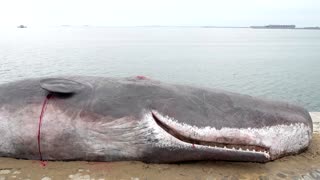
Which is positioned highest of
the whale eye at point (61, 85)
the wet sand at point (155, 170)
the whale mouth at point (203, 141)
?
the whale eye at point (61, 85)

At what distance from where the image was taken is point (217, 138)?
521 centimetres

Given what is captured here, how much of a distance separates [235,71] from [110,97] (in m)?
27.7

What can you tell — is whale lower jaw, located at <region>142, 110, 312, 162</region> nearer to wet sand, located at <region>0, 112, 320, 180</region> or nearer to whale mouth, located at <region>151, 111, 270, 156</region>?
whale mouth, located at <region>151, 111, 270, 156</region>

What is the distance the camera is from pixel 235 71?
32.3 m

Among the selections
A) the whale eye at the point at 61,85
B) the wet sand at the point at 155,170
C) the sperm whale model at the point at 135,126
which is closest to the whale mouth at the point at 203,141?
the sperm whale model at the point at 135,126

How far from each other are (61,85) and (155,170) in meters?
1.75

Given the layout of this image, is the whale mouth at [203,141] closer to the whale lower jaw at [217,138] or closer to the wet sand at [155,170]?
the whale lower jaw at [217,138]

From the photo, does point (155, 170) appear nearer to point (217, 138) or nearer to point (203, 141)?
point (203, 141)

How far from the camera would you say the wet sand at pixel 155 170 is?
502 centimetres

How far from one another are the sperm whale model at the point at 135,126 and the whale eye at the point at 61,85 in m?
0.01

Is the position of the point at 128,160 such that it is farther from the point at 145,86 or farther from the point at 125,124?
the point at 145,86

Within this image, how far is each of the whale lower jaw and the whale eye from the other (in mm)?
1092

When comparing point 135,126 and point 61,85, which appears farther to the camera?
point 61,85

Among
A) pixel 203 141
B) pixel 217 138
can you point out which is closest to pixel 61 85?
pixel 203 141
